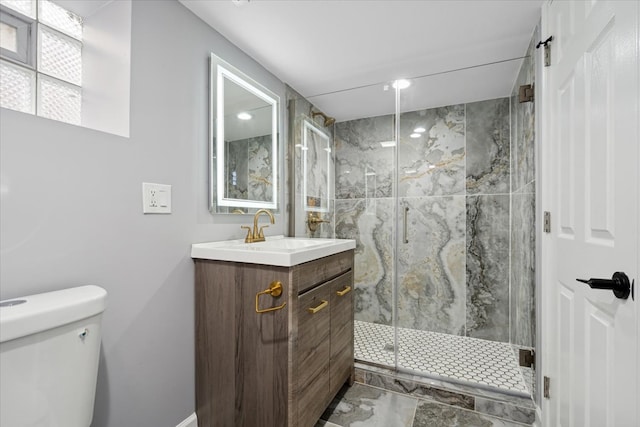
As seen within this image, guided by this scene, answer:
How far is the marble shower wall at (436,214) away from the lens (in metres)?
2.41

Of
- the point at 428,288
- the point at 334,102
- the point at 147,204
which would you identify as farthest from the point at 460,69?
the point at 147,204

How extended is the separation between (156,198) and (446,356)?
2.25 meters

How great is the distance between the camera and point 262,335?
1.23 metres

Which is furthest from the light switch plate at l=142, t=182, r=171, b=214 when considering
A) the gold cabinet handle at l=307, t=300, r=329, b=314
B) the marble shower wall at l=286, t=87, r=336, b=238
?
the marble shower wall at l=286, t=87, r=336, b=238

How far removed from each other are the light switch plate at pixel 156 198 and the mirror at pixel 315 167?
129 centimetres

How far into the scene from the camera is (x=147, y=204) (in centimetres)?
123

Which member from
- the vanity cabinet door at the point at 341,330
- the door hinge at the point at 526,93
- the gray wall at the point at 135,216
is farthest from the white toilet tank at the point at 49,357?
the door hinge at the point at 526,93

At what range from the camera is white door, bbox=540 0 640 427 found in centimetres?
71

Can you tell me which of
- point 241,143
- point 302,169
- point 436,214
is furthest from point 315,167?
point 436,214

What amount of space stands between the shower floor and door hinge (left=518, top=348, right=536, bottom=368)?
0.15m

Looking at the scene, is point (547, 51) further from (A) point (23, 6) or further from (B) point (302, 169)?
(A) point (23, 6)

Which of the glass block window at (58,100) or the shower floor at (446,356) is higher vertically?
the glass block window at (58,100)

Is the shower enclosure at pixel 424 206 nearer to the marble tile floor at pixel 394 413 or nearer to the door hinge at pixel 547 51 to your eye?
the marble tile floor at pixel 394 413

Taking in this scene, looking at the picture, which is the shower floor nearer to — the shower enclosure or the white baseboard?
the shower enclosure
